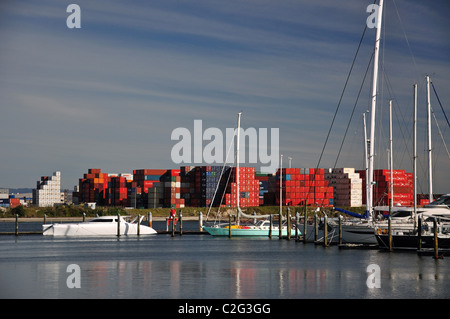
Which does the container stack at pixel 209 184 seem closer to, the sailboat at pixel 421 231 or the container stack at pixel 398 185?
the container stack at pixel 398 185

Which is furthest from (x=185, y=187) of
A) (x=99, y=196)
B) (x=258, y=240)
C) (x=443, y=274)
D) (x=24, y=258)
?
(x=443, y=274)

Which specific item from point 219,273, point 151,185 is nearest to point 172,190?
point 151,185

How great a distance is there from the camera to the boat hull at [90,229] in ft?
212

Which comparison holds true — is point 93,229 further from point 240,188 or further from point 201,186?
point 201,186

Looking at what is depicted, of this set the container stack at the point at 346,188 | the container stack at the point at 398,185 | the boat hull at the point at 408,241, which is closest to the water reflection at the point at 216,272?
the boat hull at the point at 408,241

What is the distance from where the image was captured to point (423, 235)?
4350 cm

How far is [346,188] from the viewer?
183000 mm

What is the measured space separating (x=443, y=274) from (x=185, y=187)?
148m
